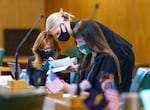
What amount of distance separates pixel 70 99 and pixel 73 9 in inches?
262

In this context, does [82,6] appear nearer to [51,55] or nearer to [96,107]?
[51,55]

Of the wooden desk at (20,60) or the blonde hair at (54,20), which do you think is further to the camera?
the wooden desk at (20,60)

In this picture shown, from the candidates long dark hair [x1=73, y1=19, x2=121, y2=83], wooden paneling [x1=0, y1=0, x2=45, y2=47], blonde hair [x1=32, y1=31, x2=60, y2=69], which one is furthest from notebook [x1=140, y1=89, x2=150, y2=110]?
wooden paneling [x1=0, y1=0, x2=45, y2=47]

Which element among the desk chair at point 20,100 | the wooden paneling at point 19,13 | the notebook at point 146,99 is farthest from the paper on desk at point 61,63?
the wooden paneling at point 19,13

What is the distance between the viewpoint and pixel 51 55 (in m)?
3.89

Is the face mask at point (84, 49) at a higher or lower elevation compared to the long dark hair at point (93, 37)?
lower

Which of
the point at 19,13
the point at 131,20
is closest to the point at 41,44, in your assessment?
the point at 131,20

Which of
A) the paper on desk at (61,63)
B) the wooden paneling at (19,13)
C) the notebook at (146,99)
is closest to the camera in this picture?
the notebook at (146,99)

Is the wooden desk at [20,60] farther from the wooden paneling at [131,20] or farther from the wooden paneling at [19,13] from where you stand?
the wooden paneling at [131,20]

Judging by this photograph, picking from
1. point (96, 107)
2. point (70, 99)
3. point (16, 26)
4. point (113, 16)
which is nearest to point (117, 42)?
point (70, 99)

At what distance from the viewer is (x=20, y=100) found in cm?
185

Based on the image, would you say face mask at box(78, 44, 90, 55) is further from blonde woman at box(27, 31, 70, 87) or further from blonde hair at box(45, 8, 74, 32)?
blonde woman at box(27, 31, 70, 87)

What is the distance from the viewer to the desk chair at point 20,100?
5.96 ft

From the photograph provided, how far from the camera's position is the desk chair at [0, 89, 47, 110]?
1.82m
